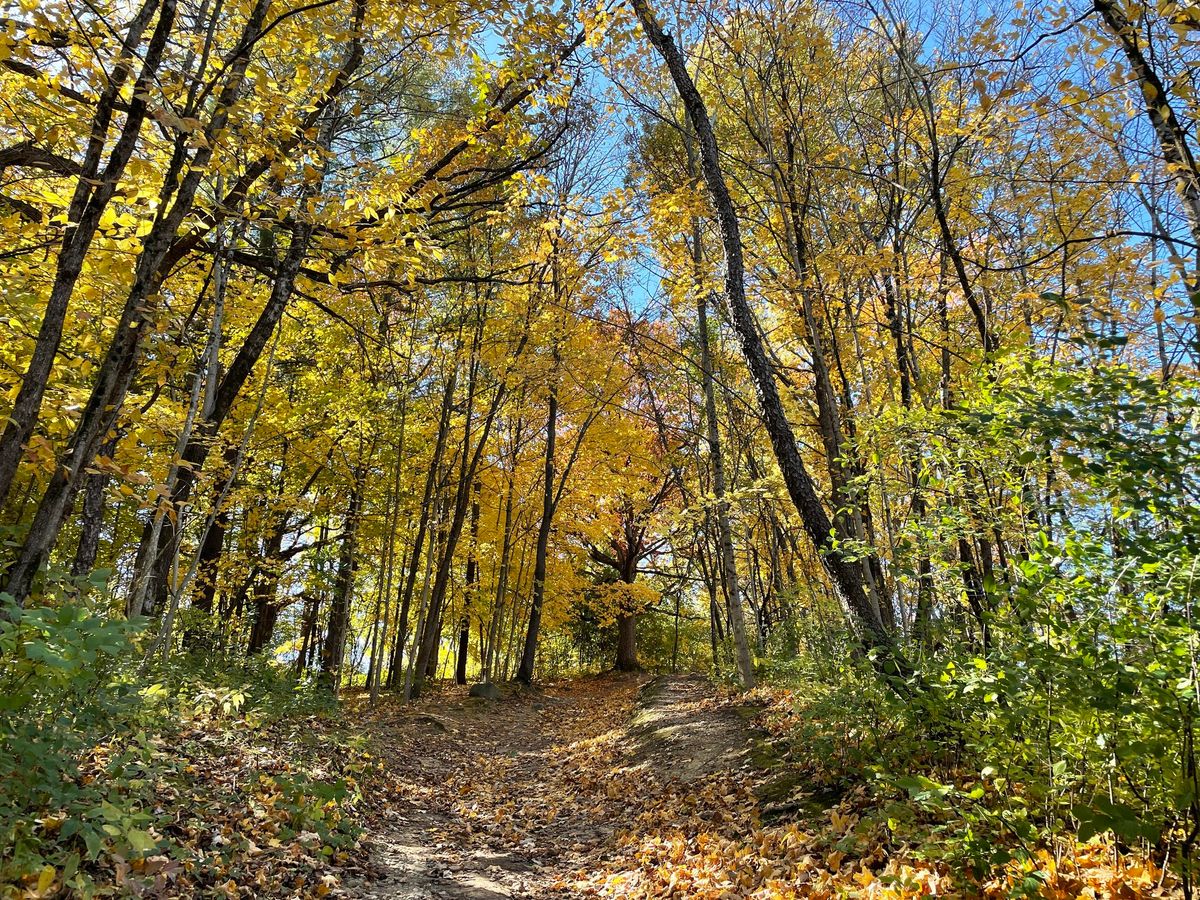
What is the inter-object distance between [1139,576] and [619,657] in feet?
69.1

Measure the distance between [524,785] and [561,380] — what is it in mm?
8973

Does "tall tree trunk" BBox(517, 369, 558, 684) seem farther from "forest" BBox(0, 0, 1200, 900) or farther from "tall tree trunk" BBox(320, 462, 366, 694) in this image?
"tall tree trunk" BBox(320, 462, 366, 694)

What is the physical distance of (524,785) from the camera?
7.97 metres

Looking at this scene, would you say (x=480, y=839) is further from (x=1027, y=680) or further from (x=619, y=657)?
(x=619, y=657)

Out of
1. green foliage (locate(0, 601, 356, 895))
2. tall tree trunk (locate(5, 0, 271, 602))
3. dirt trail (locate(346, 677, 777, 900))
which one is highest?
tall tree trunk (locate(5, 0, 271, 602))

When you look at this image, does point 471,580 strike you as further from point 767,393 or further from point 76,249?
point 76,249

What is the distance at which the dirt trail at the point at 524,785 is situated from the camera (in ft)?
16.1

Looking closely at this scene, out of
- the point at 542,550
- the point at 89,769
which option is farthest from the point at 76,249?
the point at 542,550

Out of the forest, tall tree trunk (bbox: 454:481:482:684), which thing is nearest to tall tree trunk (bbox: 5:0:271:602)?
the forest

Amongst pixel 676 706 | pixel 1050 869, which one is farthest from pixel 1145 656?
pixel 676 706

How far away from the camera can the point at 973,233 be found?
846cm

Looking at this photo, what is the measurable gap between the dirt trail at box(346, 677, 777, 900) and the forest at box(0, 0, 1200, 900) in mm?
Answer: 86

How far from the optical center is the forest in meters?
2.82

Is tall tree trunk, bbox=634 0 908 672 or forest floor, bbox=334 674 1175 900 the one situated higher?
tall tree trunk, bbox=634 0 908 672
